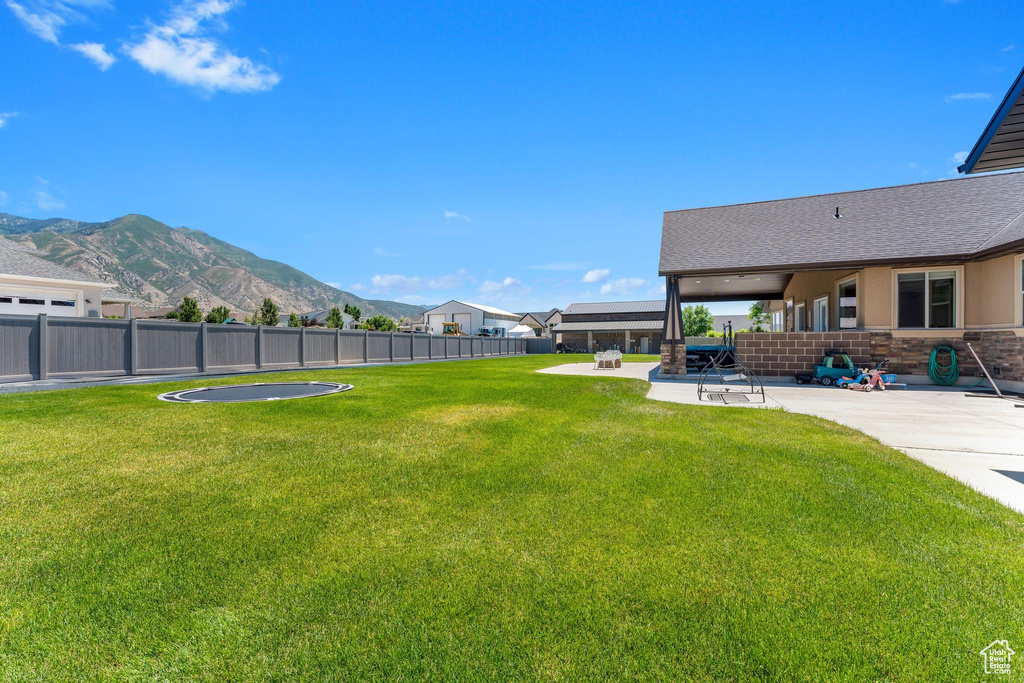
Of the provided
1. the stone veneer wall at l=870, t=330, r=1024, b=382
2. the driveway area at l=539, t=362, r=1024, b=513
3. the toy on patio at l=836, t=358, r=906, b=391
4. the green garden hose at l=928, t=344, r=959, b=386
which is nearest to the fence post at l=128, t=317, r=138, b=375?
the driveway area at l=539, t=362, r=1024, b=513

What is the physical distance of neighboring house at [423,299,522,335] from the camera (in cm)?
6612

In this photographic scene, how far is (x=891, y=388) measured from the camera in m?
12.1

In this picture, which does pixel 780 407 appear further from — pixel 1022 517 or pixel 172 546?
pixel 172 546

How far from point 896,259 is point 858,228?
2.56 metres

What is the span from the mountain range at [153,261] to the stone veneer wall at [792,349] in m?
137

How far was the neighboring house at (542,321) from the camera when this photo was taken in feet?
223

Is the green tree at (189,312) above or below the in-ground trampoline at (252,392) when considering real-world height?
above

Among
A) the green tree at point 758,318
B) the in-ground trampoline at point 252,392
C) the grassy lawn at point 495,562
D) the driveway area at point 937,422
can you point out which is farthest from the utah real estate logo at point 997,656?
the green tree at point 758,318

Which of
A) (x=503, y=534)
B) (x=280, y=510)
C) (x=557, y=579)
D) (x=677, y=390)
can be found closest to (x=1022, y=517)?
(x=557, y=579)

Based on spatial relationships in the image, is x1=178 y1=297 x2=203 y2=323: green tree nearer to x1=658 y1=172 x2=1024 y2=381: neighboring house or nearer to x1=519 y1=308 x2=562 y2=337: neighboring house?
x1=519 y1=308 x2=562 y2=337: neighboring house

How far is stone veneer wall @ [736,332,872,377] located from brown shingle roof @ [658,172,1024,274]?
229 centimetres

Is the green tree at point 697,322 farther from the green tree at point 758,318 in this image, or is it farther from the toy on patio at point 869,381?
the toy on patio at point 869,381

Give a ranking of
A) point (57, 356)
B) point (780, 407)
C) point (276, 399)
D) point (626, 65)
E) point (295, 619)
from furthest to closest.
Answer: point (626, 65)
point (57, 356)
point (276, 399)
point (780, 407)
point (295, 619)

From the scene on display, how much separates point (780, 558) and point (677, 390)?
9.12 meters
